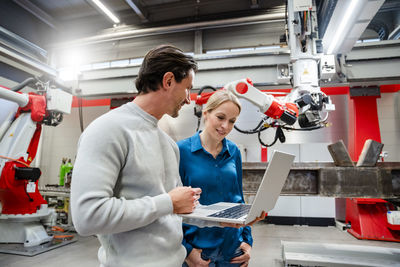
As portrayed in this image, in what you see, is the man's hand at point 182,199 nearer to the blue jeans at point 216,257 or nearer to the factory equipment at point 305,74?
the blue jeans at point 216,257

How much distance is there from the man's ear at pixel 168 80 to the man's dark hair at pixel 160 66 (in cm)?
1

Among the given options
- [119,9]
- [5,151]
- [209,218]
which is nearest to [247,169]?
[209,218]

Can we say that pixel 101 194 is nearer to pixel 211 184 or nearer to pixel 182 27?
pixel 211 184

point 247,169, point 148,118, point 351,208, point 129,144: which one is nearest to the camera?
point 129,144

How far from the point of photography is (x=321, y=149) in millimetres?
5031

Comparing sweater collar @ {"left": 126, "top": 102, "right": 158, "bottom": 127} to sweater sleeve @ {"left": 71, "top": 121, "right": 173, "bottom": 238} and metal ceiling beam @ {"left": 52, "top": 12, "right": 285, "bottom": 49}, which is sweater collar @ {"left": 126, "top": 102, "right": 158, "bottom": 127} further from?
metal ceiling beam @ {"left": 52, "top": 12, "right": 285, "bottom": 49}

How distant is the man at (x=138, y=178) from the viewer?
581 millimetres

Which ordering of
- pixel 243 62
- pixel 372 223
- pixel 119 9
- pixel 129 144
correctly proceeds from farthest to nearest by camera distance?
1. pixel 119 9
2. pixel 372 223
3. pixel 243 62
4. pixel 129 144

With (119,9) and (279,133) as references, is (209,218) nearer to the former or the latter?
(279,133)

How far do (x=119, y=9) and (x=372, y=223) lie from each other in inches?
257

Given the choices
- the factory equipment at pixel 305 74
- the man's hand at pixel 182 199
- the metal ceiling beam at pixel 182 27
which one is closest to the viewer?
the man's hand at pixel 182 199

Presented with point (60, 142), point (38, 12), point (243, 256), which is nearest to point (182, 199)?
point (243, 256)

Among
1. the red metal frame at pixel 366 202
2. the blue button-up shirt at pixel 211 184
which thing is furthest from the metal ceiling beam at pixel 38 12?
the red metal frame at pixel 366 202

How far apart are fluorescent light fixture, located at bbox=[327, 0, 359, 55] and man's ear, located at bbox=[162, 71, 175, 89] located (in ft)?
5.75
